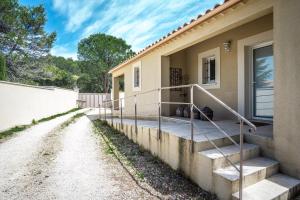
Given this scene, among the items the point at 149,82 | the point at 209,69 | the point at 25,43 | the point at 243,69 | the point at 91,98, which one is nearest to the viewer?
the point at 243,69

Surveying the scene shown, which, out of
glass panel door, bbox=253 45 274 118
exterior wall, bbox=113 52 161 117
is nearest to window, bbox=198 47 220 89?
glass panel door, bbox=253 45 274 118

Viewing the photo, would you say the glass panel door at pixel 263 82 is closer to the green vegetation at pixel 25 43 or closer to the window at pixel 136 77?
the window at pixel 136 77

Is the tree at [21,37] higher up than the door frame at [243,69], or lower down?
higher up

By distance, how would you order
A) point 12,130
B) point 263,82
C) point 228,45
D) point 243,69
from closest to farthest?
point 263,82 < point 243,69 < point 228,45 < point 12,130

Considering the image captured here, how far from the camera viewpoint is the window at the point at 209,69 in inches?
289

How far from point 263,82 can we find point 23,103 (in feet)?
34.5

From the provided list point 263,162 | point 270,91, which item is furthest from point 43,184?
point 270,91

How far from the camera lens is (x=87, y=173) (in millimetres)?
4664

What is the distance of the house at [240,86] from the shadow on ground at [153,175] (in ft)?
0.57

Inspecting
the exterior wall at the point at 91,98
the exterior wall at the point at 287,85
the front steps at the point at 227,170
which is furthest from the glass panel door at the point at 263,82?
the exterior wall at the point at 91,98

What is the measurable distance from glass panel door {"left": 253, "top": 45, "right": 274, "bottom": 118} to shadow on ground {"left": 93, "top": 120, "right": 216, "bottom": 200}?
3143 mm

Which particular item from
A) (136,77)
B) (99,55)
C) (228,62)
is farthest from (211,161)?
(99,55)

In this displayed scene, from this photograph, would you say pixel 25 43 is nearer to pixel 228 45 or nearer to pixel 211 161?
pixel 228 45

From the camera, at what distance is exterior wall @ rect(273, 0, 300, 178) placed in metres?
3.55
